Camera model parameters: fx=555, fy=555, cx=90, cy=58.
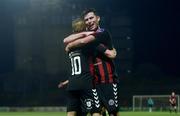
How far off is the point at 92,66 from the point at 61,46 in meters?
50.6

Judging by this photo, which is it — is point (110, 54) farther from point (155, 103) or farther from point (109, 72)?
point (155, 103)

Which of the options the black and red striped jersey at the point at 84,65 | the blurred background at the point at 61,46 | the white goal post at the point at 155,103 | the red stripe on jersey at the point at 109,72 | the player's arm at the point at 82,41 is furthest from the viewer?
the blurred background at the point at 61,46

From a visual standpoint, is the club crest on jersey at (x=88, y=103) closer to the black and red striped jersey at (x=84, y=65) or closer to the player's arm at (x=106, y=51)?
the black and red striped jersey at (x=84, y=65)

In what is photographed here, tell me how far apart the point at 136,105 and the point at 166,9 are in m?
11.2

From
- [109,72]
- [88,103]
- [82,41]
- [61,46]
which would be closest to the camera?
[82,41]

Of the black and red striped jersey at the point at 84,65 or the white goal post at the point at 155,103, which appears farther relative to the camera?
the white goal post at the point at 155,103

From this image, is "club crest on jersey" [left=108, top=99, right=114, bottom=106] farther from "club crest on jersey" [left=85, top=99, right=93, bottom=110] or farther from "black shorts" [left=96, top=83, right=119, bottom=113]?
"club crest on jersey" [left=85, top=99, right=93, bottom=110]

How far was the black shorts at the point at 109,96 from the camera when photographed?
7559 millimetres

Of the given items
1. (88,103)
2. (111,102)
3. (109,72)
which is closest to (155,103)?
(109,72)

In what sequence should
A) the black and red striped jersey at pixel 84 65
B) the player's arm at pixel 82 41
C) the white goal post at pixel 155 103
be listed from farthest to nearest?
the white goal post at pixel 155 103 → the black and red striped jersey at pixel 84 65 → the player's arm at pixel 82 41

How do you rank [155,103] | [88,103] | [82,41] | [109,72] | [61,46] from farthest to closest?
[61,46]
[155,103]
[109,72]
[88,103]
[82,41]

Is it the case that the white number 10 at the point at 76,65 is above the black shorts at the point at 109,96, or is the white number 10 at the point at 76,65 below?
above

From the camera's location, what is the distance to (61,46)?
191 feet

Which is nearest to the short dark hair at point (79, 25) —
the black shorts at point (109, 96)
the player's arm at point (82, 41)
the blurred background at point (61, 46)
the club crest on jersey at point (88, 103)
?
the player's arm at point (82, 41)
